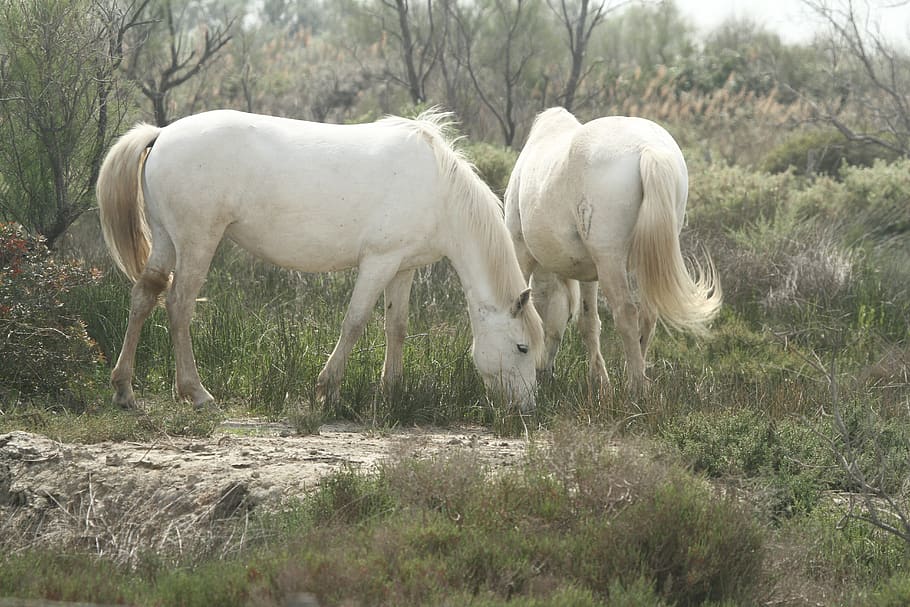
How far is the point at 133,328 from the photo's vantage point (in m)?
7.26

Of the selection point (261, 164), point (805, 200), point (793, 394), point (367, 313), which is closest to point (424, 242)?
point (367, 313)

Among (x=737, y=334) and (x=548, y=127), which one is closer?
(x=548, y=127)

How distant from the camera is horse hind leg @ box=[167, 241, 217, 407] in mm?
7168

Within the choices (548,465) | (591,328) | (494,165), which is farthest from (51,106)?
(494,165)

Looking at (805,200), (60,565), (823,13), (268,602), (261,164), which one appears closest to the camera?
(268,602)

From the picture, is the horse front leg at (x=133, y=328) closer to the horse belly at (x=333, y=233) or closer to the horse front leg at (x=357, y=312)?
the horse belly at (x=333, y=233)

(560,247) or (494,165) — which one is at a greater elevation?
(494,165)

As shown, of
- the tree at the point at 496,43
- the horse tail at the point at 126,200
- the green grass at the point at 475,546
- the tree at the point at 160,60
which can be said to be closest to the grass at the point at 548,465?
the green grass at the point at 475,546

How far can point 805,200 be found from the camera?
14008 mm

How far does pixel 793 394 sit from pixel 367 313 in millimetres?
2999

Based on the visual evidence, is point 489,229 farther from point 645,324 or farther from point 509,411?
point 645,324

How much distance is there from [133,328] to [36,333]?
608mm

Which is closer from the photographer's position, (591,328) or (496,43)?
(591,328)

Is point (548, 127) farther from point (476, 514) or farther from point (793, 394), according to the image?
point (476, 514)
